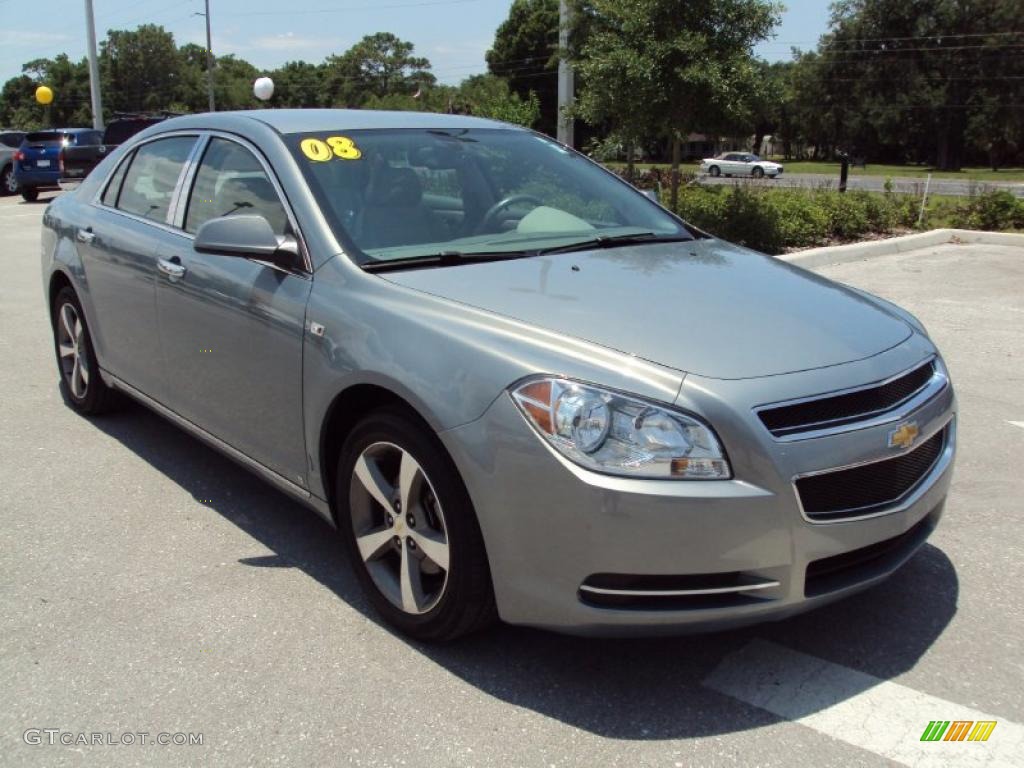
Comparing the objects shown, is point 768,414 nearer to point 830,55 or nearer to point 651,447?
point 651,447

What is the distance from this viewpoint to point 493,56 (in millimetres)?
83938

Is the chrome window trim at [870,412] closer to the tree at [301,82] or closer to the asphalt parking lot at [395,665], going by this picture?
the asphalt parking lot at [395,665]

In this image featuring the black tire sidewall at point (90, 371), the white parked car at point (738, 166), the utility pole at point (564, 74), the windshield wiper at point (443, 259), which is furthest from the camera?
the white parked car at point (738, 166)

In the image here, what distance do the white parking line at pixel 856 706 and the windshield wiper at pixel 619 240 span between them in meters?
1.56

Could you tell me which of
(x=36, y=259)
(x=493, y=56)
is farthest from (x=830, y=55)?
(x=36, y=259)

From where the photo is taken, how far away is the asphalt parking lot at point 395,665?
8.36ft

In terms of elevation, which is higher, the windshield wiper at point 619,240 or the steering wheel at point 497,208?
the steering wheel at point 497,208

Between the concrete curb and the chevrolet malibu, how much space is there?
283 inches

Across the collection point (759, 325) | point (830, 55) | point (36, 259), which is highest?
point (830, 55)

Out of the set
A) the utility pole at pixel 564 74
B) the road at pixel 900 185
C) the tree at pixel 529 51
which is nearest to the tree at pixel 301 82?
the tree at pixel 529 51

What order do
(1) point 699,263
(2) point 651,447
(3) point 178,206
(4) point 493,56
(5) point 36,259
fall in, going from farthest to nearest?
(4) point 493,56 → (5) point 36,259 → (3) point 178,206 → (1) point 699,263 → (2) point 651,447

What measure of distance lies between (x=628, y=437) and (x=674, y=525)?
Result: 255 millimetres

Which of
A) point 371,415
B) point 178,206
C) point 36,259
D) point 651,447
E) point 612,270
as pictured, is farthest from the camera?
point 36,259

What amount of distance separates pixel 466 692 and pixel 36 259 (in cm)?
1175
